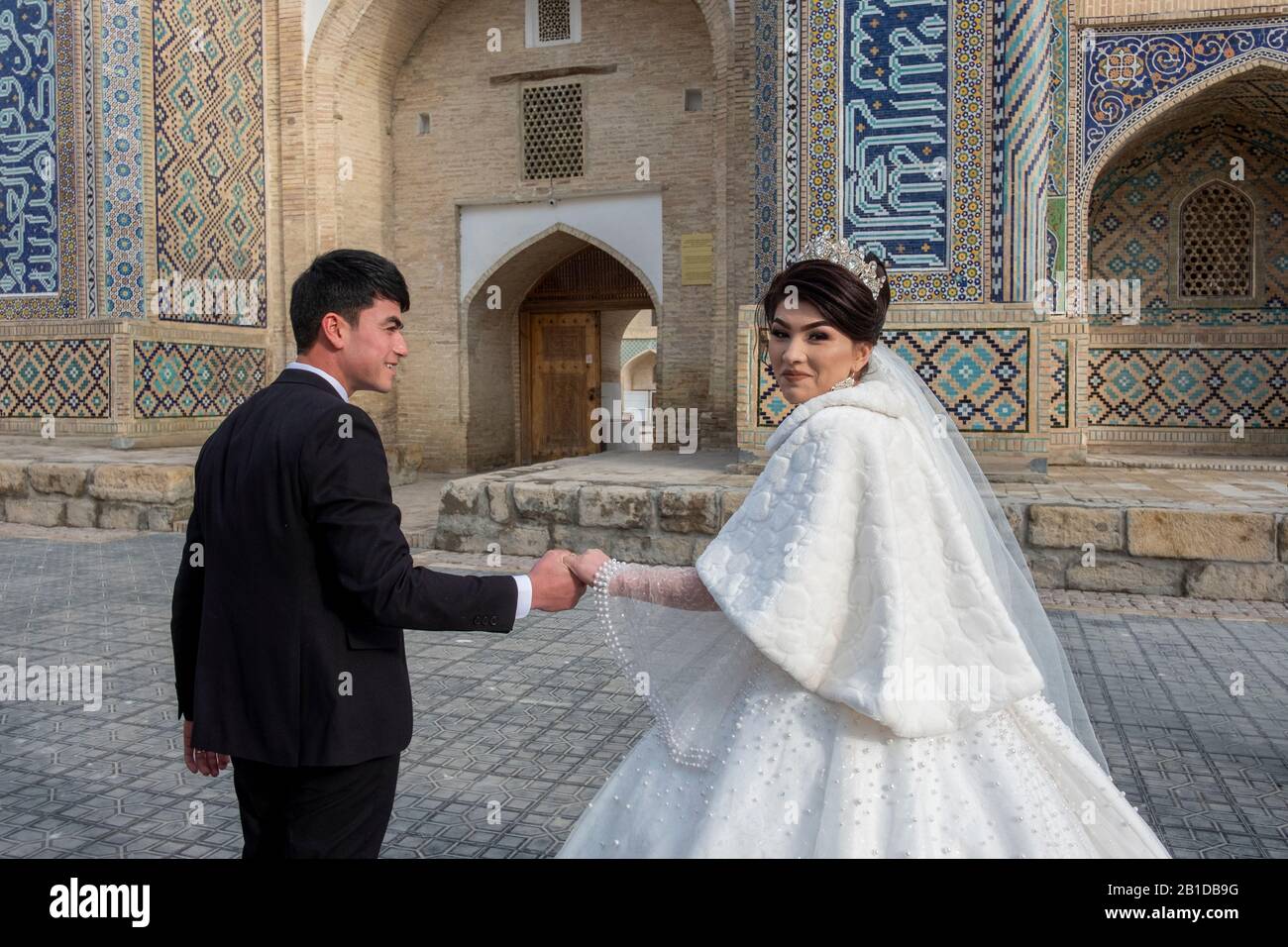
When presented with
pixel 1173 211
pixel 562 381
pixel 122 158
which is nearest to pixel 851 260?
pixel 122 158

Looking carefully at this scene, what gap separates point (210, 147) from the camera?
1059 cm

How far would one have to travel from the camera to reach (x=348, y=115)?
11.9 m

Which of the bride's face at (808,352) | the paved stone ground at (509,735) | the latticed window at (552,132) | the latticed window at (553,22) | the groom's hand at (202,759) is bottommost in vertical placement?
the paved stone ground at (509,735)

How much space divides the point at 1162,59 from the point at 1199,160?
155cm

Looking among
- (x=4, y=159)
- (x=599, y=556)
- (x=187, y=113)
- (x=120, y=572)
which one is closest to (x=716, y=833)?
(x=599, y=556)

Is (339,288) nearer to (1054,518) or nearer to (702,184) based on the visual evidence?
(1054,518)

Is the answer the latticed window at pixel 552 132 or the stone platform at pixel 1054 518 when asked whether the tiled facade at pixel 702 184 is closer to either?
the latticed window at pixel 552 132

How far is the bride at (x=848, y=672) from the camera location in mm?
1751

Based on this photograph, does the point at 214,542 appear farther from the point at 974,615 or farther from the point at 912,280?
the point at 912,280

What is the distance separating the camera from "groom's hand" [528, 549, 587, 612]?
1.91 metres

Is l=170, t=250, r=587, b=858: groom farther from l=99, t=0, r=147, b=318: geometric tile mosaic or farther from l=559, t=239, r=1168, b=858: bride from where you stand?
l=99, t=0, r=147, b=318: geometric tile mosaic

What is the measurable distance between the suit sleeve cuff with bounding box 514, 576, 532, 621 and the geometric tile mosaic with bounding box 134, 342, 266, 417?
8682 millimetres

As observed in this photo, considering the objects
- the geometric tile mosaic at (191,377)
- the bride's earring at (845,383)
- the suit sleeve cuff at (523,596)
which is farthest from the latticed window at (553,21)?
the suit sleeve cuff at (523,596)

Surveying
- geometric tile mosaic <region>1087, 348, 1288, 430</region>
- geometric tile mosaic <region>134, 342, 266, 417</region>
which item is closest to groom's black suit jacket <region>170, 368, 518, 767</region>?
geometric tile mosaic <region>134, 342, 266, 417</region>
